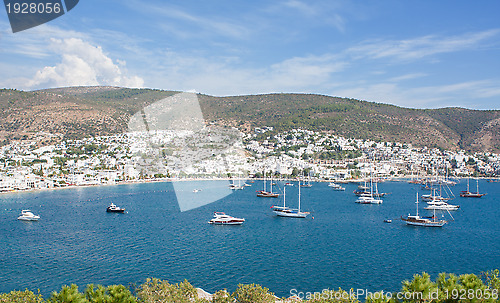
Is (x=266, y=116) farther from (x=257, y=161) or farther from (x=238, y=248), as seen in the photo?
(x=238, y=248)

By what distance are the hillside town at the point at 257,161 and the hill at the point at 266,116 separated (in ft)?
15.6

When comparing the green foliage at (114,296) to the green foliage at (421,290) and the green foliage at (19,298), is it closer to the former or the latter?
the green foliage at (19,298)

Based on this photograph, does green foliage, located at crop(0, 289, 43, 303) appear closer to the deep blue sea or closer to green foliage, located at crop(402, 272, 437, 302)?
→ the deep blue sea

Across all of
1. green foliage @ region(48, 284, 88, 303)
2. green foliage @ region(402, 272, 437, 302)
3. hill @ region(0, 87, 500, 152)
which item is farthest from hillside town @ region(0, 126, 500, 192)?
green foliage @ region(402, 272, 437, 302)

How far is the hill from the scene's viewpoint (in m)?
75.8

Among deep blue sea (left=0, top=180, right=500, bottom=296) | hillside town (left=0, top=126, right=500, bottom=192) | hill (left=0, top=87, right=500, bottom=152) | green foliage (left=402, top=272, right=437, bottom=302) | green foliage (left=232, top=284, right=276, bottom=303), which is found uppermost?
hill (left=0, top=87, right=500, bottom=152)

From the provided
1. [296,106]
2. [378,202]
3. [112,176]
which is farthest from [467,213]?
[296,106]

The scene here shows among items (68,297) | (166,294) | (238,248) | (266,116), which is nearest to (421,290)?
(166,294)

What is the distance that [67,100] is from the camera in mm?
85000

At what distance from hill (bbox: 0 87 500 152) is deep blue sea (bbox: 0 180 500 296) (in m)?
45.0

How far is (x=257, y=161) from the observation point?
82125 mm

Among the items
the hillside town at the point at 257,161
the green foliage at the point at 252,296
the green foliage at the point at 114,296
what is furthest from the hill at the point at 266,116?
the green foliage at the point at 114,296

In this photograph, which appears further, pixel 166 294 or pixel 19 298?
pixel 166 294

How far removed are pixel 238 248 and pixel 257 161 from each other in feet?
201
